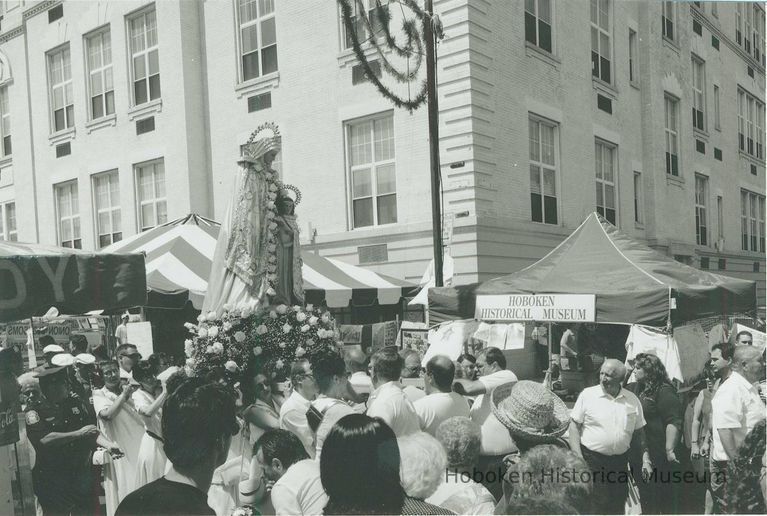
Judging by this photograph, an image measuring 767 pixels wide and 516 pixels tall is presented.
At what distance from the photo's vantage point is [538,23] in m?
15.2

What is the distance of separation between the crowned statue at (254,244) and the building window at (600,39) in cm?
1296

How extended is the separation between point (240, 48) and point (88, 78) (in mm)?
4248

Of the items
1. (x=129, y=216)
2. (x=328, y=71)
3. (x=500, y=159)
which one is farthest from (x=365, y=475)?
(x=129, y=216)

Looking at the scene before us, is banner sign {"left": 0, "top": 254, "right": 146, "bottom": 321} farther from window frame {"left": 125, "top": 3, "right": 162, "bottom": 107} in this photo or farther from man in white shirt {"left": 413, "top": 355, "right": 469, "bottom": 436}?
window frame {"left": 125, "top": 3, "right": 162, "bottom": 107}

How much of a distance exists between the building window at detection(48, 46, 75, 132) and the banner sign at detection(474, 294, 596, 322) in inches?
564

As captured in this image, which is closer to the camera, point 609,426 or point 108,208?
point 609,426

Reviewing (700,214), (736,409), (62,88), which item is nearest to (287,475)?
(736,409)

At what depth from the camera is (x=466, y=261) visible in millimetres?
13453

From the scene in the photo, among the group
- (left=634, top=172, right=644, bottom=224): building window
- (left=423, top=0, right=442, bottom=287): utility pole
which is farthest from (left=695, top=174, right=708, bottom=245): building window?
(left=423, top=0, right=442, bottom=287): utility pole

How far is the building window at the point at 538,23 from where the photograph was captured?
1495 centimetres

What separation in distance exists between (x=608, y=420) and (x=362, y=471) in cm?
373

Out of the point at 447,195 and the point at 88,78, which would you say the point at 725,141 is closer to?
the point at 447,195

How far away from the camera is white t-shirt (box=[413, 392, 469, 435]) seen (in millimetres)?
4812

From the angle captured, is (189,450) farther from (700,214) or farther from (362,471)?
(700,214)
